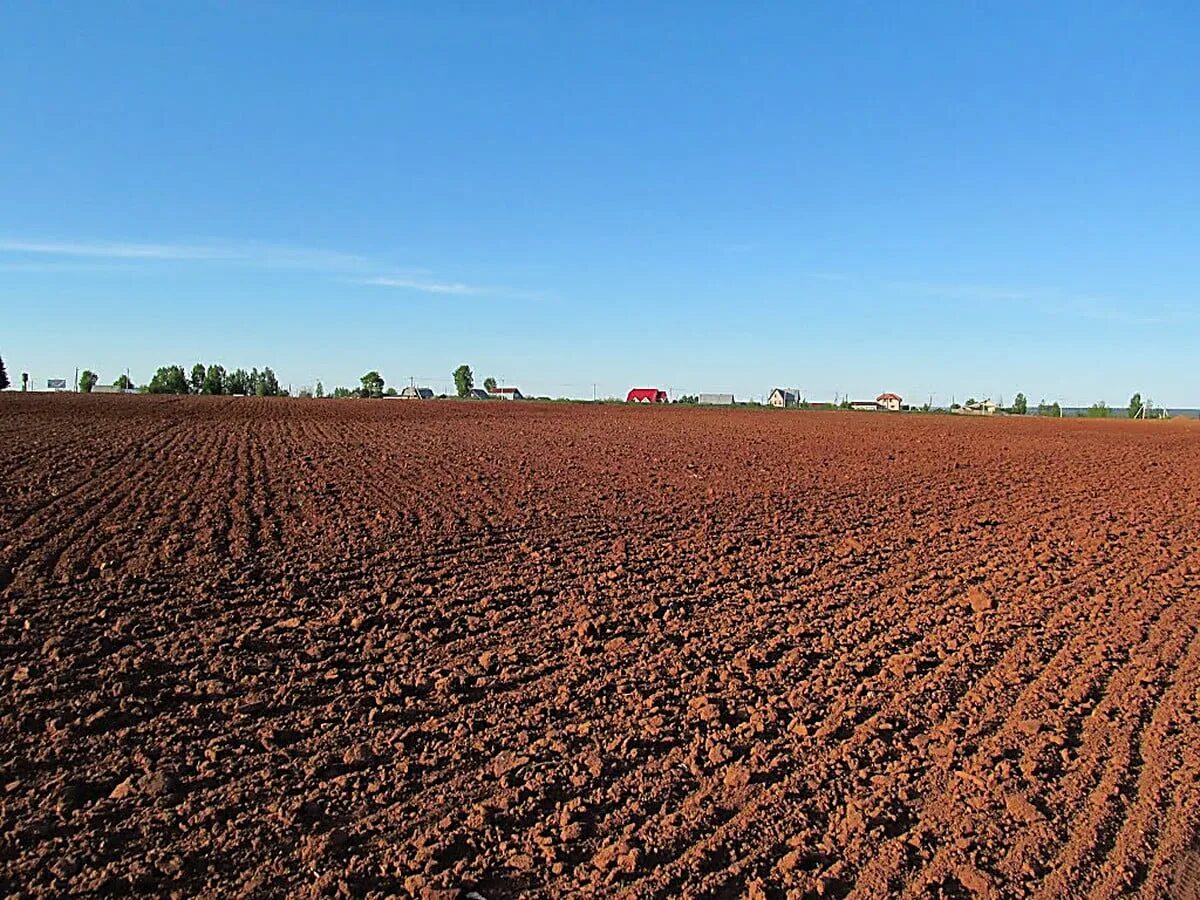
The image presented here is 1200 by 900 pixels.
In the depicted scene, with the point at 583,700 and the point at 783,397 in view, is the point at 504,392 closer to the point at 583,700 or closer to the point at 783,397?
the point at 783,397

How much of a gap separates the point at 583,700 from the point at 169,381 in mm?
115123

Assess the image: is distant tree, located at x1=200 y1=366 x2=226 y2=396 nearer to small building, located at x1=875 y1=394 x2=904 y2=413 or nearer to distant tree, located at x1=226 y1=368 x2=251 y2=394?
distant tree, located at x1=226 y1=368 x2=251 y2=394

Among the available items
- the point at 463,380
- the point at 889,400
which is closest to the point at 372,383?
the point at 463,380

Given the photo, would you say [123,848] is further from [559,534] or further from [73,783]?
[559,534]

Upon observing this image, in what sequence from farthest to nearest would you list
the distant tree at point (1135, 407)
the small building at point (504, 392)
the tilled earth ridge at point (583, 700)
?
the small building at point (504, 392)
the distant tree at point (1135, 407)
the tilled earth ridge at point (583, 700)

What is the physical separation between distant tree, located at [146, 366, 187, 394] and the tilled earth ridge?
10107cm

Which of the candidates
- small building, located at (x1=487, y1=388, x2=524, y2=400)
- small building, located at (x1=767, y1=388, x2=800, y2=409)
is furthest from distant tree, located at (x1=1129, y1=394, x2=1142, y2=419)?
small building, located at (x1=487, y1=388, x2=524, y2=400)

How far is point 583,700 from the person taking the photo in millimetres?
6152

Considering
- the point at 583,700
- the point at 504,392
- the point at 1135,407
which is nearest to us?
the point at 583,700

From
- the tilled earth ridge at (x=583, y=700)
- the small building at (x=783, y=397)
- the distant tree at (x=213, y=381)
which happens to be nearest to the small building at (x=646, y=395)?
the small building at (x=783, y=397)

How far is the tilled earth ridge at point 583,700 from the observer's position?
426 cm

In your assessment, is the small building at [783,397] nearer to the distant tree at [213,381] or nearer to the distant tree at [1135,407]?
the distant tree at [1135,407]

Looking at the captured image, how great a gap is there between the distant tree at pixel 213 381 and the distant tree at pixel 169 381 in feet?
8.81

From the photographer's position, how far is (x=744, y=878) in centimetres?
412
